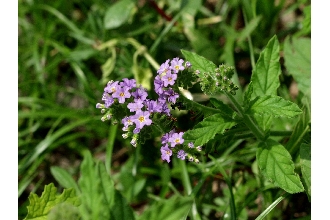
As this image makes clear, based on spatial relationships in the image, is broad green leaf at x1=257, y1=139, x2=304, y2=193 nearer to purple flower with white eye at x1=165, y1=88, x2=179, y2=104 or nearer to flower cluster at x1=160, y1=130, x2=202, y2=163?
flower cluster at x1=160, y1=130, x2=202, y2=163

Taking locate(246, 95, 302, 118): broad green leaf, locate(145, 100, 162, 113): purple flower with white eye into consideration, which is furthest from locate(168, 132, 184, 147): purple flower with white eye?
locate(246, 95, 302, 118): broad green leaf

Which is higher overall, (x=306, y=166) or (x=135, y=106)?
(x=135, y=106)

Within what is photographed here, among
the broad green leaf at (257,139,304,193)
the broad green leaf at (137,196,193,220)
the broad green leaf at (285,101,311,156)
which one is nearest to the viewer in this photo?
the broad green leaf at (137,196,193,220)

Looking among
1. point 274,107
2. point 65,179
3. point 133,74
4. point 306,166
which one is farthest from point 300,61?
point 65,179

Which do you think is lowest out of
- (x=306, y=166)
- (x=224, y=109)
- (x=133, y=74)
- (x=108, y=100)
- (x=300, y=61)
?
(x=306, y=166)

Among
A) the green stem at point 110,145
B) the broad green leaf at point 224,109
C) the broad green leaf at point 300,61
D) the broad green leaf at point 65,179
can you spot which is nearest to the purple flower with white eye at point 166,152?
the broad green leaf at point 224,109

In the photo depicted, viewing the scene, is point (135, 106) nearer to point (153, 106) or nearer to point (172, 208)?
point (153, 106)

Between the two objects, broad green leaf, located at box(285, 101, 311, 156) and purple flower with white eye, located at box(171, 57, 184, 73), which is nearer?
purple flower with white eye, located at box(171, 57, 184, 73)

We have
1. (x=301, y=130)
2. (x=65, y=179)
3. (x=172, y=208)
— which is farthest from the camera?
(x=65, y=179)
